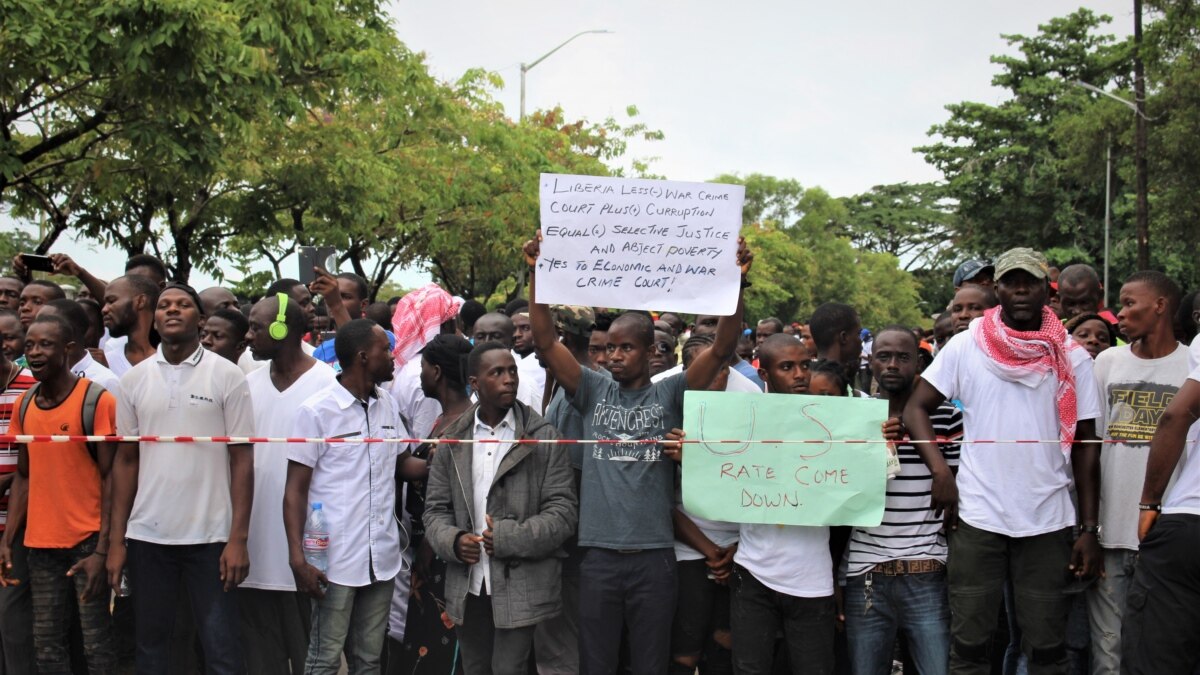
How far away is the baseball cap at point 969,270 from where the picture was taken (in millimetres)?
6609

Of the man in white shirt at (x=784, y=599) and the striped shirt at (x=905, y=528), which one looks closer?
the man in white shirt at (x=784, y=599)

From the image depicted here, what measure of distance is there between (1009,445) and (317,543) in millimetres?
3211

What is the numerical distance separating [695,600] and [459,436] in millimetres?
1362

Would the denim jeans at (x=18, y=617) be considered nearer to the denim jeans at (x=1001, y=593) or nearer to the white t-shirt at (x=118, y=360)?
the white t-shirt at (x=118, y=360)

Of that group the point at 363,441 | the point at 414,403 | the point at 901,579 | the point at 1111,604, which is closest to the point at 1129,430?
the point at 1111,604

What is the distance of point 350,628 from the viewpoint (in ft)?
16.7

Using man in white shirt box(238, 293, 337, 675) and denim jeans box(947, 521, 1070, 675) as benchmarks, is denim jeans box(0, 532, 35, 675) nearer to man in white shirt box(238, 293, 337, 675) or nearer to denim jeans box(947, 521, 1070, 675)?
man in white shirt box(238, 293, 337, 675)

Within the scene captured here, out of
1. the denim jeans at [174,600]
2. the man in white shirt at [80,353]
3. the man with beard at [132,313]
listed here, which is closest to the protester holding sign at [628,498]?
the denim jeans at [174,600]

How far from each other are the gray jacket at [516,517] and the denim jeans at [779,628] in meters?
0.85

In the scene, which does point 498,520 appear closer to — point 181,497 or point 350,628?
point 350,628

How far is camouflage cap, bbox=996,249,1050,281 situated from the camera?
472cm

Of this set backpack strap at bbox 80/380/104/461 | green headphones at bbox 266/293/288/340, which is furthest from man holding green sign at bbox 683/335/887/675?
backpack strap at bbox 80/380/104/461

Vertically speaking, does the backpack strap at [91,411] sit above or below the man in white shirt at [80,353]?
below

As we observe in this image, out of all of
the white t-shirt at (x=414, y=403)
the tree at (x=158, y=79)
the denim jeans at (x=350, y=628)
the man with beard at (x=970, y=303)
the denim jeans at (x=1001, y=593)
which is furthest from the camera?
the tree at (x=158, y=79)
